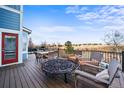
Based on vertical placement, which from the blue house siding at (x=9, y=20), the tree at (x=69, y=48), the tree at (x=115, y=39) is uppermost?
the blue house siding at (x=9, y=20)

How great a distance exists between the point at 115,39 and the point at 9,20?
4987 mm

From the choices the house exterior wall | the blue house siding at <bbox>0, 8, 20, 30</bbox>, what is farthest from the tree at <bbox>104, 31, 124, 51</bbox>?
the blue house siding at <bbox>0, 8, 20, 30</bbox>

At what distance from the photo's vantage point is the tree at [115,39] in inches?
260

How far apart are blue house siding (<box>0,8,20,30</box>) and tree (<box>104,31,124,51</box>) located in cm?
437

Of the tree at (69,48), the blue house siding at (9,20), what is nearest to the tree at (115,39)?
the tree at (69,48)

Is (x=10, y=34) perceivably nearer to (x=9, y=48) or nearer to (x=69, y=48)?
(x=9, y=48)

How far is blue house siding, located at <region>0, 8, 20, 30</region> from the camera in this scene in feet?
17.1

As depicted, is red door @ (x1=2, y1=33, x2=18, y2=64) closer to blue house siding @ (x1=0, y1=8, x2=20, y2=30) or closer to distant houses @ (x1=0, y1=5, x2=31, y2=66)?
distant houses @ (x1=0, y1=5, x2=31, y2=66)

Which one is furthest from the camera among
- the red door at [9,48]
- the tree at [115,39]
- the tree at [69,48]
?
the tree at [69,48]

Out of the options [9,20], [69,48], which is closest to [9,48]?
[9,20]

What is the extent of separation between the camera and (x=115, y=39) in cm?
677

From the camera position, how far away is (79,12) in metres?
6.53

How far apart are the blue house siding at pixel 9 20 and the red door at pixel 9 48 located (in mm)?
337

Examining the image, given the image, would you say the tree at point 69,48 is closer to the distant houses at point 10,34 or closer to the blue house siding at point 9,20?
the distant houses at point 10,34
